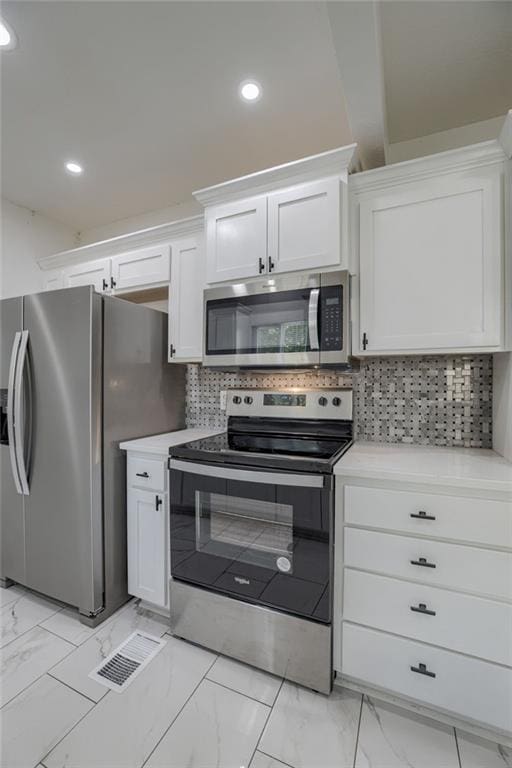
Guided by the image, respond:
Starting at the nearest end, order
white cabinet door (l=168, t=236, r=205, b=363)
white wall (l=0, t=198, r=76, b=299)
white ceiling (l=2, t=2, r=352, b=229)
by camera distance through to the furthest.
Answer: white ceiling (l=2, t=2, r=352, b=229) → white cabinet door (l=168, t=236, r=205, b=363) → white wall (l=0, t=198, r=76, b=299)

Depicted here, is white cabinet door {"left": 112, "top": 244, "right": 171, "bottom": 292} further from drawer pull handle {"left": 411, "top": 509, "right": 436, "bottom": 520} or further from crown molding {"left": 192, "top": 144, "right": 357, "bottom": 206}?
drawer pull handle {"left": 411, "top": 509, "right": 436, "bottom": 520}

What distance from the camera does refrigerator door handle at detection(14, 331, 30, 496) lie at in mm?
1915

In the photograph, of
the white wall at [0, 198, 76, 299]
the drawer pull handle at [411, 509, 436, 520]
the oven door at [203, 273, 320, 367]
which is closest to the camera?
the drawer pull handle at [411, 509, 436, 520]

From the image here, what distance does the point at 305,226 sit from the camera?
1.70 meters

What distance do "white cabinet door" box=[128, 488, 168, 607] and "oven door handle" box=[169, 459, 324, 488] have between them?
273mm

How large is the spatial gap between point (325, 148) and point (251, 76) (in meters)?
0.68

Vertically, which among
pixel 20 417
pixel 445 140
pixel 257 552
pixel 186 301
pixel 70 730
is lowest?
pixel 70 730

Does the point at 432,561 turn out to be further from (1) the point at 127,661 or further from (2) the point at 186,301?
(2) the point at 186,301

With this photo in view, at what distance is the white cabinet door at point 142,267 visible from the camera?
227 cm

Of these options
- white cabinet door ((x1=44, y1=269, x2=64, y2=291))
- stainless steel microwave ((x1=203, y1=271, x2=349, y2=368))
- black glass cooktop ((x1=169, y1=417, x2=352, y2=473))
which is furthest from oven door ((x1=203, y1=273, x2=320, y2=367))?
white cabinet door ((x1=44, y1=269, x2=64, y2=291))

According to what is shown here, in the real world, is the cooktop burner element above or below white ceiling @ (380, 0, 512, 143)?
below

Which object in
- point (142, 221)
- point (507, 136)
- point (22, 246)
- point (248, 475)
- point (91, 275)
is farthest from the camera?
point (142, 221)

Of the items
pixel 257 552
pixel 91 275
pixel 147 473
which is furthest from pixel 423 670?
pixel 91 275

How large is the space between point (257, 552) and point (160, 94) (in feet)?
7.42
